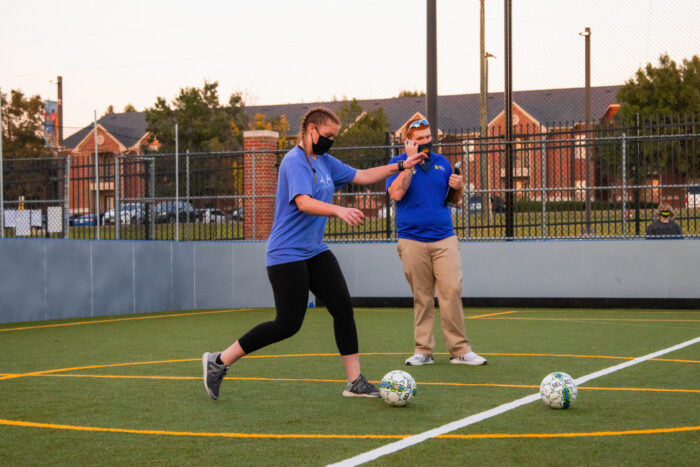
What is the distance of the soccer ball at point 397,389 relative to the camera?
17.8ft

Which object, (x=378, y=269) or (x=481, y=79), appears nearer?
(x=378, y=269)

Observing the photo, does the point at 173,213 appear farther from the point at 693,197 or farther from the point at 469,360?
the point at 469,360

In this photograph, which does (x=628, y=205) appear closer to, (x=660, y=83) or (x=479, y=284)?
(x=479, y=284)

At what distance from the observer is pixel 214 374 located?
5758 millimetres

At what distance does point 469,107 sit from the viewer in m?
62.8

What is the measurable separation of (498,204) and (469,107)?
48717 mm

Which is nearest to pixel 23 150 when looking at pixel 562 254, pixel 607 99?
pixel 607 99

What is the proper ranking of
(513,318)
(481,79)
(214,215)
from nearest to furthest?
(513,318) → (214,215) → (481,79)

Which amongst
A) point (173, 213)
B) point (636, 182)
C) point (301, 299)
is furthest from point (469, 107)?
point (301, 299)

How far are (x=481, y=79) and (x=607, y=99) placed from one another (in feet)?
141

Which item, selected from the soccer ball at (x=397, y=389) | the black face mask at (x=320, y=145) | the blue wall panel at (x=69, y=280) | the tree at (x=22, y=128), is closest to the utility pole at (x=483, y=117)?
the blue wall panel at (x=69, y=280)

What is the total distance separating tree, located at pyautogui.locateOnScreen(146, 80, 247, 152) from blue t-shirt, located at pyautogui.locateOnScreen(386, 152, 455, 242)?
139 feet

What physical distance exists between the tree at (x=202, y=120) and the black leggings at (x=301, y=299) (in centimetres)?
4388

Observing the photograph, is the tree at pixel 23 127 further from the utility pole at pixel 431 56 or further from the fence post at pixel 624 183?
the fence post at pixel 624 183
